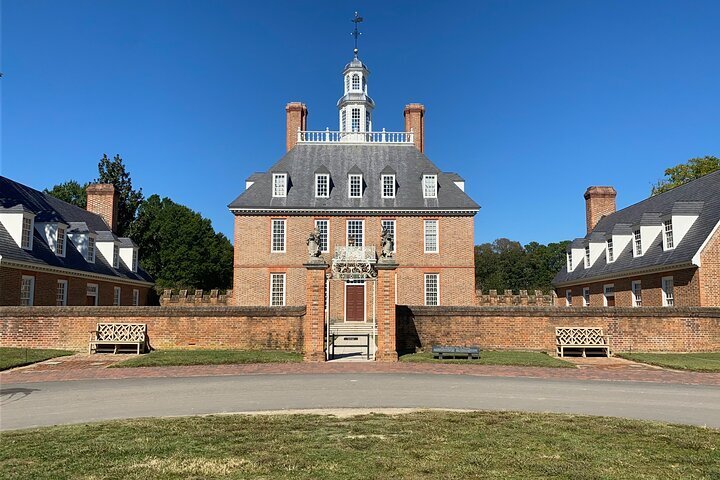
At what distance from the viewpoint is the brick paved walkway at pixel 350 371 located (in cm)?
1348

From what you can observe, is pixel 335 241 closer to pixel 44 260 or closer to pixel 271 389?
pixel 44 260

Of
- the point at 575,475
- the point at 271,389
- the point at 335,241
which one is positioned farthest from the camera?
the point at 335,241

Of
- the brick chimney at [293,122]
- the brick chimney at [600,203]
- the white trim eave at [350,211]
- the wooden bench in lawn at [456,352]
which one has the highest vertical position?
the brick chimney at [293,122]

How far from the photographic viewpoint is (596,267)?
105 feet

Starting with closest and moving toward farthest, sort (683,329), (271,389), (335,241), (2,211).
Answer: (271,389) < (683,329) < (2,211) < (335,241)

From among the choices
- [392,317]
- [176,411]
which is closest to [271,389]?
[176,411]

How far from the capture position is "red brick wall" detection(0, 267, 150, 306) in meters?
22.2

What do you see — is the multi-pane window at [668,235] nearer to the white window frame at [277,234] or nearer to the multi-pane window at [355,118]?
the white window frame at [277,234]

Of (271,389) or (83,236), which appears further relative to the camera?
(83,236)

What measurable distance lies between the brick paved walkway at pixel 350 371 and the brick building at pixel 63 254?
9.31m

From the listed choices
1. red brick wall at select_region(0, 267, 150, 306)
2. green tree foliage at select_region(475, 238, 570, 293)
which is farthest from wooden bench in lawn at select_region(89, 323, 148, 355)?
green tree foliage at select_region(475, 238, 570, 293)

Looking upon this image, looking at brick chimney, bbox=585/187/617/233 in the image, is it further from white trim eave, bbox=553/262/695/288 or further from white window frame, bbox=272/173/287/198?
white window frame, bbox=272/173/287/198

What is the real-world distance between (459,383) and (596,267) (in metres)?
23.4

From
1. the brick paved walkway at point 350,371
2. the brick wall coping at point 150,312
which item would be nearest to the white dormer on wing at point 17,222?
the brick wall coping at point 150,312
